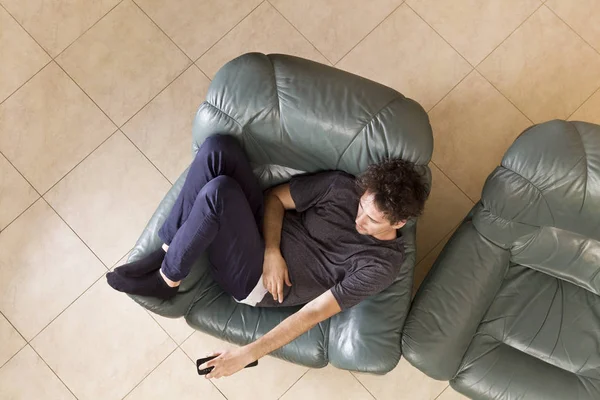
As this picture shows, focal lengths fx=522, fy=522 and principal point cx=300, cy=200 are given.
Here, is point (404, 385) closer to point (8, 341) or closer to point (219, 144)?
point (219, 144)

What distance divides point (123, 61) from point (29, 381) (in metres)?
1.55

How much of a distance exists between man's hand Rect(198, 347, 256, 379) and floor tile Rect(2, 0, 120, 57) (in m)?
1.78

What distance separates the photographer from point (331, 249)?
6.28 feet

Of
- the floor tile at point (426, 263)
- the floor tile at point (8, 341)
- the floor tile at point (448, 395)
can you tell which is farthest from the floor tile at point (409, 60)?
the floor tile at point (8, 341)

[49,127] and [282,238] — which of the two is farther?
[49,127]

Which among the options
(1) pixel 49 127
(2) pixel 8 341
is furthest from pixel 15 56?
(2) pixel 8 341

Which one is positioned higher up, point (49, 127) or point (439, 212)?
point (49, 127)

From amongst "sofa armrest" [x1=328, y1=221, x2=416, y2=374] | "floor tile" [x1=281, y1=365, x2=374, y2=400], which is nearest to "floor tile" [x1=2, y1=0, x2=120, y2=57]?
"sofa armrest" [x1=328, y1=221, x2=416, y2=374]

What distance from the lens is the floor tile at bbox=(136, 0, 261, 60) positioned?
8.54 ft

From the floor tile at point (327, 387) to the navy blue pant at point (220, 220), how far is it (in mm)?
658

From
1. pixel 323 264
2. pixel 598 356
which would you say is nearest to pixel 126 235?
pixel 323 264

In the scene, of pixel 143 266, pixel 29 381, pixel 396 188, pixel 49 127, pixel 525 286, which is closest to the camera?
pixel 396 188

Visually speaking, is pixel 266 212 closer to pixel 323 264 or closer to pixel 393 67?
pixel 323 264

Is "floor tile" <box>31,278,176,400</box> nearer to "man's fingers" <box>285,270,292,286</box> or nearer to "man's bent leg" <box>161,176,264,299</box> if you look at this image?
"man's bent leg" <box>161,176,264,299</box>
